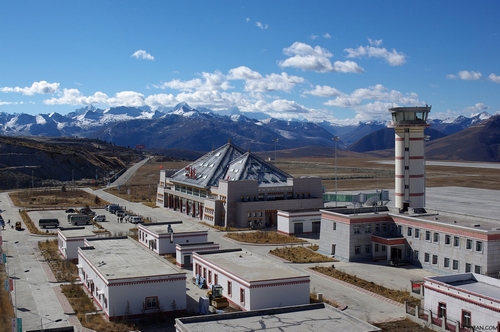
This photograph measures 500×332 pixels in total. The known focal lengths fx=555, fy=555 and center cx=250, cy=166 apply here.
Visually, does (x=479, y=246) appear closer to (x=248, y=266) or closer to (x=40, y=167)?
(x=248, y=266)

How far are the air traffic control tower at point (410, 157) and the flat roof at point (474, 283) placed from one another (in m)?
23.2

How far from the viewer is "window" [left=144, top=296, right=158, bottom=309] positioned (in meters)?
36.6

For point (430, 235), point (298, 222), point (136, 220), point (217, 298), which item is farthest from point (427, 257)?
point (136, 220)

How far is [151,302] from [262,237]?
3179 cm

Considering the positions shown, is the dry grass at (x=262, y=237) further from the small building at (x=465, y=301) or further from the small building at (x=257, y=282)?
the small building at (x=465, y=301)

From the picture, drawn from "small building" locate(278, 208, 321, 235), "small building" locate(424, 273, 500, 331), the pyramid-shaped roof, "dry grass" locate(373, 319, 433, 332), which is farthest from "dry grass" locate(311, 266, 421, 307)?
the pyramid-shaped roof

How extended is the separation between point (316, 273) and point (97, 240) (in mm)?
20508

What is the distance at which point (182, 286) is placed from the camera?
37.7 metres

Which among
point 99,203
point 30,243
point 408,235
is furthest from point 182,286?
point 99,203

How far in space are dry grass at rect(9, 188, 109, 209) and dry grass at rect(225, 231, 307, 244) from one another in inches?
1566

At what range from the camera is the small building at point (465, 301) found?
3072cm

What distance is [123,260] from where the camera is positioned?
1684 inches

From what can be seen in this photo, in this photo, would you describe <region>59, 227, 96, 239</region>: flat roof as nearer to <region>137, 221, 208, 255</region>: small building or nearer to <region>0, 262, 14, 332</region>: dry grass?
<region>137, 221, 208, 255</region>: small building

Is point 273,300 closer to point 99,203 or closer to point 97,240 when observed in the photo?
point 97,240
